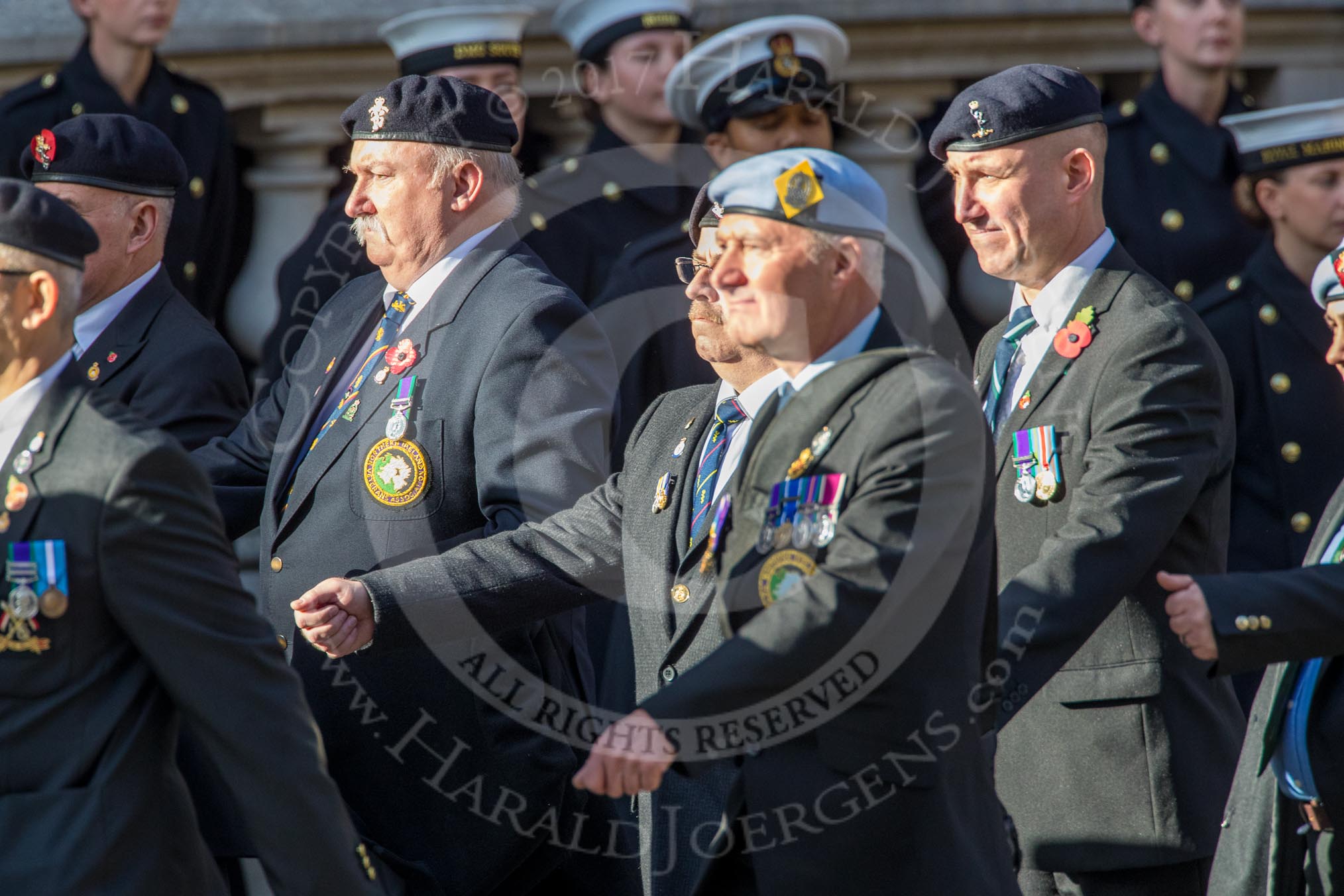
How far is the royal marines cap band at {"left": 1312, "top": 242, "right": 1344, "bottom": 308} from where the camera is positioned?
4.02 meters

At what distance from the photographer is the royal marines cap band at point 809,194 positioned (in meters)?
3.21

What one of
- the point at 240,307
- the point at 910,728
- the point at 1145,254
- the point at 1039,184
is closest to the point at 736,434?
the point at 910,728

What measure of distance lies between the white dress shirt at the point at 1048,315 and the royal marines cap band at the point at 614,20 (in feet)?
7.53

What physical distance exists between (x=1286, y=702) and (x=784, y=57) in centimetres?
260

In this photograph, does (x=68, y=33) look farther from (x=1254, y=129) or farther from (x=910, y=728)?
(x=910, y=728)

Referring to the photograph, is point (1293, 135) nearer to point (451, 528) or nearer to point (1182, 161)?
point (1182, 161)

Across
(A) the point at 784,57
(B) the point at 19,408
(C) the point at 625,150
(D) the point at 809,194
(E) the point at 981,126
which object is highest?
(A) the point at 784,57

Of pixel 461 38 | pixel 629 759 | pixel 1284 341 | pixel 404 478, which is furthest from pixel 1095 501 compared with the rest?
pixel 461 38

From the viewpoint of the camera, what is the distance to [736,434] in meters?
3.53

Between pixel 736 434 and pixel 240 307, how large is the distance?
3493 mm

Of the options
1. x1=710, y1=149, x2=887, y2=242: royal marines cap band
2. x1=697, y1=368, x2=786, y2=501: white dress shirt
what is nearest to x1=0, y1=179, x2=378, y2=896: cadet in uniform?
x1=697, y1=368, x2=786, y2=501: white dress shirt

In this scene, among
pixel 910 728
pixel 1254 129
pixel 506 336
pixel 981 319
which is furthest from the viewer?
pixel 981 319

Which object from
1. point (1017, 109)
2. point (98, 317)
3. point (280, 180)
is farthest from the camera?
point (280, 180)

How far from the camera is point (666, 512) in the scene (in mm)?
3533
